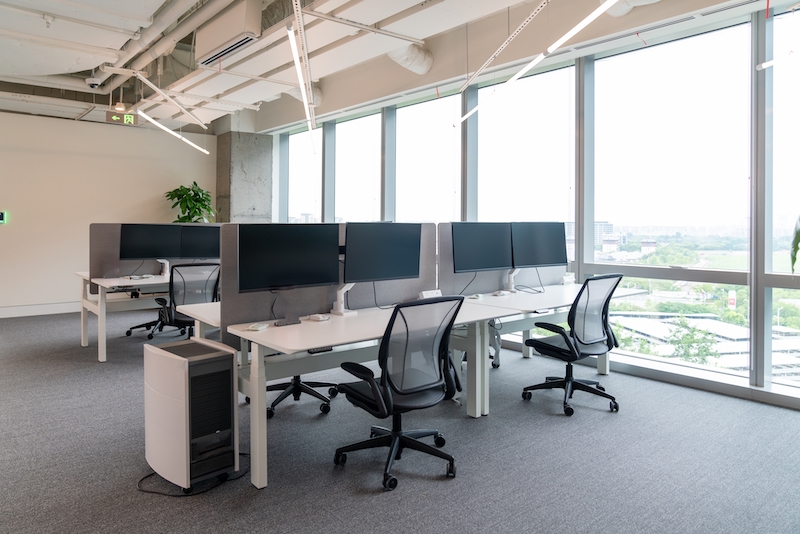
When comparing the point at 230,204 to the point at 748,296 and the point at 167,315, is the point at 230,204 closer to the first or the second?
the point at 167,315

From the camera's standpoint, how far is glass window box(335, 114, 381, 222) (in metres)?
7.26

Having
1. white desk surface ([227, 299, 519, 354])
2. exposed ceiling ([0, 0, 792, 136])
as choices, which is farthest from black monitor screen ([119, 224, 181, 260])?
white desk surface ([227, 299, 519, 354])

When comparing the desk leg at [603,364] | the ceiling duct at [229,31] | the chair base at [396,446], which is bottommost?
the chair base at [396,446]

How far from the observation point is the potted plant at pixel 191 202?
27.5 feet

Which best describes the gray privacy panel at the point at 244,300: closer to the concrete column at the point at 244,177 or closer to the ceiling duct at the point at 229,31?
the ceiling duct at the point at 229,31

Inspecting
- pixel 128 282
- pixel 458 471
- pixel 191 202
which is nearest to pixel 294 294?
pixel 458 471

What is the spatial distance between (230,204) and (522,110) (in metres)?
5.35

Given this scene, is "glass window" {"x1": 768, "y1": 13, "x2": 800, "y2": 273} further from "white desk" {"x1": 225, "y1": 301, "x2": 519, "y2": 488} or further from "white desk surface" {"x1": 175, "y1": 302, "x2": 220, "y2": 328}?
"white desk surface" {"x1": 175, "y1": 302, "x2": 220, "y2": 328}

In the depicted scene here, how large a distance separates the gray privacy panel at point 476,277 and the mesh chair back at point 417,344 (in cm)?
128

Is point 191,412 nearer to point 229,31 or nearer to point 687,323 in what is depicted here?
point 229,31

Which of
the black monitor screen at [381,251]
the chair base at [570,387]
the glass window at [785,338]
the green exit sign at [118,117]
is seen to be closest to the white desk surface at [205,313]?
the black monitor screen at [381,251]

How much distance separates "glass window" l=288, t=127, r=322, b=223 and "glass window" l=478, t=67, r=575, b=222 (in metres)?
3.21

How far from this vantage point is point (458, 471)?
8.96 ft

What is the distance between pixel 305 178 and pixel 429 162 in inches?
115
